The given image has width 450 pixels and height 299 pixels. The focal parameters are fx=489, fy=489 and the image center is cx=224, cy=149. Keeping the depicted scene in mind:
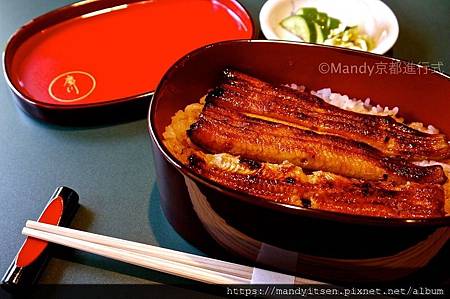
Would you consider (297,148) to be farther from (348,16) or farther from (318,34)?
(348,16)

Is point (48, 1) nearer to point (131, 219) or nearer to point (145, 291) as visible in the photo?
point (131, 219)

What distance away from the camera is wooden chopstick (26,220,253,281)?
1.02m

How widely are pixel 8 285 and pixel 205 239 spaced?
1.41 feet

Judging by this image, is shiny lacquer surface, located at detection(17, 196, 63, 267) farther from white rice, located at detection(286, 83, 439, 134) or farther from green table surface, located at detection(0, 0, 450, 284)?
white rice, located at detection(286, 83, 439, 134)

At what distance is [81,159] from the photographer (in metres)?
1.37

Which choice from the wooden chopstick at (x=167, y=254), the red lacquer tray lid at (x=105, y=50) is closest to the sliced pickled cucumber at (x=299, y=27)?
the red lacquer tray lid at (x=105, y=50)

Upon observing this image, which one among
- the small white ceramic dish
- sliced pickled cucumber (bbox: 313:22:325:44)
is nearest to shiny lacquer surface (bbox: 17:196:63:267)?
the small white ceramic dish

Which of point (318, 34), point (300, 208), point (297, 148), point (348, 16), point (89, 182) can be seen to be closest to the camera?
point (300, 208)

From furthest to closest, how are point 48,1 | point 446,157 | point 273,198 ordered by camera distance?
1. point 48,1
2. point 446,157
3. point 273,198

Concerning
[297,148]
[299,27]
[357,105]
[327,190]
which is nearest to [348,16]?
[299,27]

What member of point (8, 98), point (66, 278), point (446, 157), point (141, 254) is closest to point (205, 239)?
point (141, 254)

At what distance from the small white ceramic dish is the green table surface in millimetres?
110

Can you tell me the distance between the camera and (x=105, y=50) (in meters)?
1.71

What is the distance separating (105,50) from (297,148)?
882 mm
